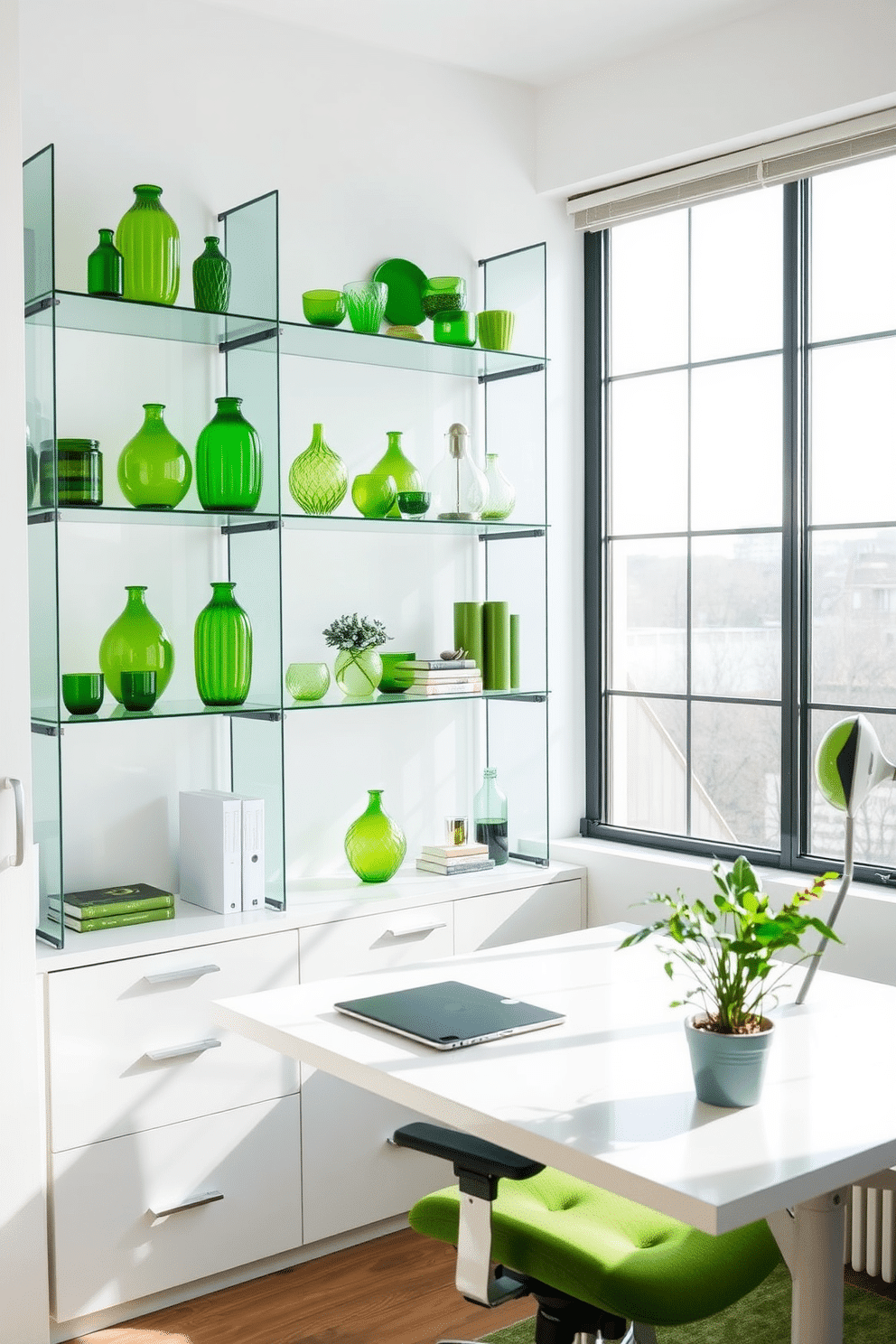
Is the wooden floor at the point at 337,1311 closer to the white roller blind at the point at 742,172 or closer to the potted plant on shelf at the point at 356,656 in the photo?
the potted plant on shelf at the point at 356,656

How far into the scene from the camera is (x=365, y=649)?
3492mm

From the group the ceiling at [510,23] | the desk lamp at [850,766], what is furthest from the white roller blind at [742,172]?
the desk lamp at [850,766]

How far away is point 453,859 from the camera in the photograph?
11.8ft

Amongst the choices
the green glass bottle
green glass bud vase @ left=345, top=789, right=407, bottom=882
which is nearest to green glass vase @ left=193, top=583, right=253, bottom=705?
green glass bud vase @ left=345, top=789, right=407, bottom=882

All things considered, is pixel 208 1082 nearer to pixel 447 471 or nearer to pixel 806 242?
pixel 447 471

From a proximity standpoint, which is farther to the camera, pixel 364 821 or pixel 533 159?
pixel 533 159

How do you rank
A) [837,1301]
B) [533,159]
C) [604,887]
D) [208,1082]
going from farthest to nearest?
[533,159] → [604,887] → [208,1082] → [837,1301]

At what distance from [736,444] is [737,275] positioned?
460 mm

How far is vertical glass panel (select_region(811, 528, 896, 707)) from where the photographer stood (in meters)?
3.37

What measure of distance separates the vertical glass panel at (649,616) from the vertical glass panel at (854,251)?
0.76m

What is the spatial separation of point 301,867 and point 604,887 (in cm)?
85

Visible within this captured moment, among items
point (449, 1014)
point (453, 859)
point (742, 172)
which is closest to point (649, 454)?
point (742, 172)

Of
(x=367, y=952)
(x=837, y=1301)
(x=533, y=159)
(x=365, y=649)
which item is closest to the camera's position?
(x=837, y=1301)

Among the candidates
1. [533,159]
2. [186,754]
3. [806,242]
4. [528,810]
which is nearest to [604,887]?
[528,810]
